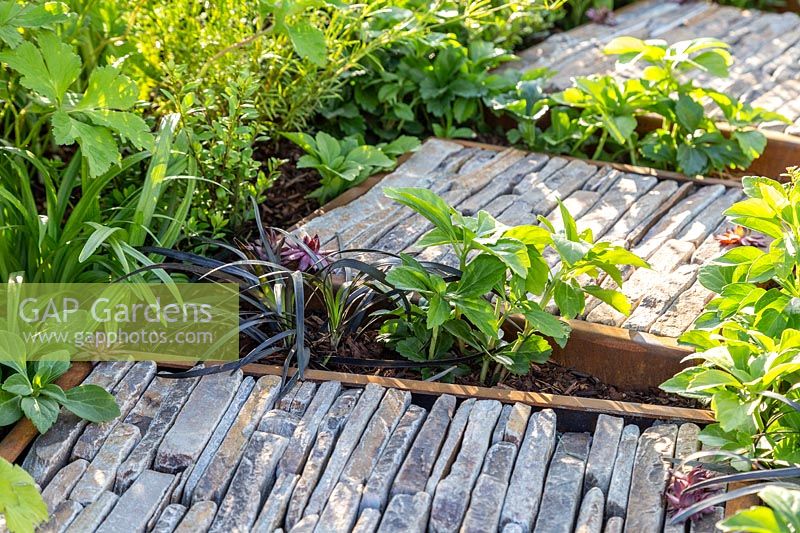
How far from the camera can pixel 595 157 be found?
3676 mm

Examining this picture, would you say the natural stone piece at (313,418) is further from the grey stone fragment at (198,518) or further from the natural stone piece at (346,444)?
the grey stone fragment at (198,518)

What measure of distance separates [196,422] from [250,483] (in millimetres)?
241

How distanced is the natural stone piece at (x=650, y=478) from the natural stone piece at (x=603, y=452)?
0.05 metres

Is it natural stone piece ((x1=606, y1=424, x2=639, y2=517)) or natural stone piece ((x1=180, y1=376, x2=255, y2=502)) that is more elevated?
natural stone piece ((x1=180, y1=376, x2=255, y2=502))

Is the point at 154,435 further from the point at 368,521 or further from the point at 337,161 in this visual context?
the point at 337,161

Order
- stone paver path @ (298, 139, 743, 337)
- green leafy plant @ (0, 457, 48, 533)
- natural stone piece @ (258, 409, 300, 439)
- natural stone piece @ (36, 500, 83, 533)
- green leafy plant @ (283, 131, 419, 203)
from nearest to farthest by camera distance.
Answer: green leafy plant @ (0, 457, 48, 533)
natural stone piece @ (36, 500, 83, 533)
natural stone piece @ (258, 409, 300, 439)
stone paver path @ (298, 139, 743, 337)
green leafy plant @ (283, 131, 419, 203)

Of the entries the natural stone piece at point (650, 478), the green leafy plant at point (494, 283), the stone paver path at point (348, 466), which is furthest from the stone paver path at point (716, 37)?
the stone paver path at point (348, 466)

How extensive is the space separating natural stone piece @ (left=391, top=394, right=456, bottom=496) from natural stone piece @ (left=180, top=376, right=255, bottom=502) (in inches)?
15.7

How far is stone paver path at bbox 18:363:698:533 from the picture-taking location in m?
1.96

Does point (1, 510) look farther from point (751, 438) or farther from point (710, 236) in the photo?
point (710, 236)

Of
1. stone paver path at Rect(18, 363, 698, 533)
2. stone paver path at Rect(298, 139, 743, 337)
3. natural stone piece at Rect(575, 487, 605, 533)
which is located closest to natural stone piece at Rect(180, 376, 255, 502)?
stone paver path at Rect(18, 363, 698, 533)

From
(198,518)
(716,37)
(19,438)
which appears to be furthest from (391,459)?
(716,37)

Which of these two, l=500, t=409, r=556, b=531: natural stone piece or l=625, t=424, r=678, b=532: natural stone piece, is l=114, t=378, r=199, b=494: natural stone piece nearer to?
l=500, t=409, r=556, b=531: natural stone piece

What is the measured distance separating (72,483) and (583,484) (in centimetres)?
105
